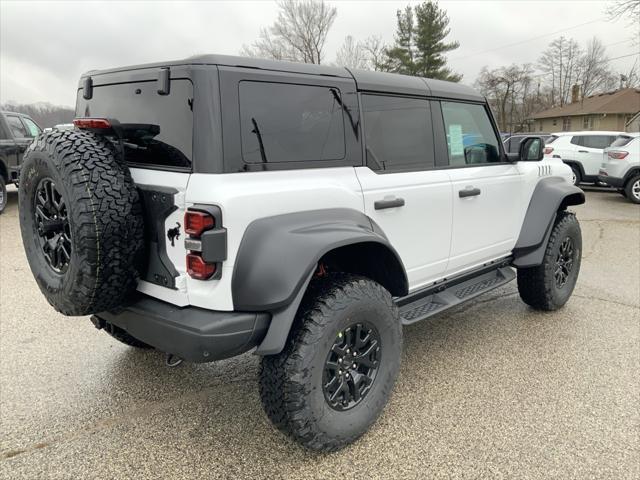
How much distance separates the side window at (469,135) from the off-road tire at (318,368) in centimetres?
140

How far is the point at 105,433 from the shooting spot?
262 centimetres

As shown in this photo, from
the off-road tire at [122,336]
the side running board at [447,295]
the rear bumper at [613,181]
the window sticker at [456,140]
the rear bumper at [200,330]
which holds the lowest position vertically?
the off-road tire at [122,336]

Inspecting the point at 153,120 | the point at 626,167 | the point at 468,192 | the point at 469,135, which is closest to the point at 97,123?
the point at 153,120

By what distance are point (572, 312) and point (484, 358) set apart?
144cm

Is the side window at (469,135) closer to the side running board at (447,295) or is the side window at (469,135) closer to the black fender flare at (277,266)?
the side running board at (447,295)

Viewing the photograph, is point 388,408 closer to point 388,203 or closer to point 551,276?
point 388,203

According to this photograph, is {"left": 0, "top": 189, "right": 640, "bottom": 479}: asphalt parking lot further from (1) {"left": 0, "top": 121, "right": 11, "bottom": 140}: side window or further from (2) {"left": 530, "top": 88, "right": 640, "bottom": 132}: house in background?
(2) {"left": 530, "top": 88, "right": 640, "bottom": 132}: house in background

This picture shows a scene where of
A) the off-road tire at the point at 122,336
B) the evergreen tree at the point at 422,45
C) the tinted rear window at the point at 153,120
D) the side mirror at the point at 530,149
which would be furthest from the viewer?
the evergreen tree at the point at 422,45

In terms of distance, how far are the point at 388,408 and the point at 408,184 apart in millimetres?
1345

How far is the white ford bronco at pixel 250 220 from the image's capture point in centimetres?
205

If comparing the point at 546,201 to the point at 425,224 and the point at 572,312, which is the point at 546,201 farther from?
the point at 425,224

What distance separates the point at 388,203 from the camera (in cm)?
270

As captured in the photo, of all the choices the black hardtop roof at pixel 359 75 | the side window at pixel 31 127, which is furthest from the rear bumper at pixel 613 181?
the side window at pixel 31 127

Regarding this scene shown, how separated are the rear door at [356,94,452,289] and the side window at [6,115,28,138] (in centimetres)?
959
